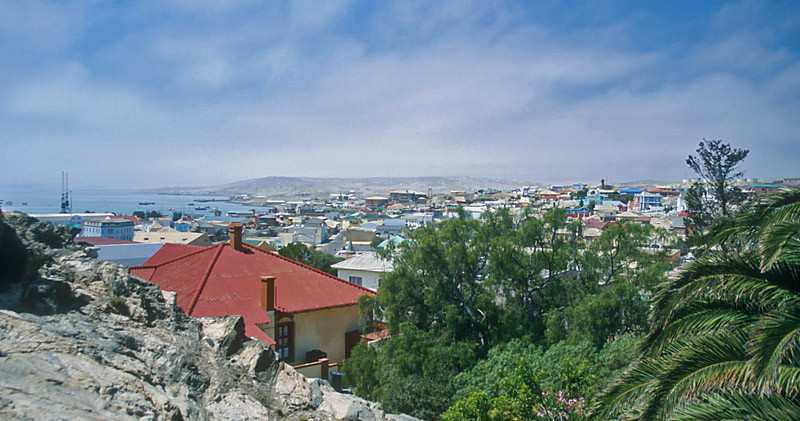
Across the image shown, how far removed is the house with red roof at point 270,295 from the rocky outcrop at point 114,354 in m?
7.55

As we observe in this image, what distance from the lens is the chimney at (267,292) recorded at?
47.4ft

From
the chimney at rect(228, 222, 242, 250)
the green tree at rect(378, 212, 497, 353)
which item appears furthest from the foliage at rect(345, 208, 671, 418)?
the chimney at rect(228, 222, 242, 250)

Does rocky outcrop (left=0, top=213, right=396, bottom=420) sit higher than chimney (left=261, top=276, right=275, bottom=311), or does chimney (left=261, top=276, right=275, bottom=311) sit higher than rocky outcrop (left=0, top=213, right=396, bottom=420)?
rocky outcrop (left=0, top=213, right=396, bottom=420)

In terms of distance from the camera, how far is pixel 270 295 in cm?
1461

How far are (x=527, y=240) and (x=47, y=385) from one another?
43.3 ft

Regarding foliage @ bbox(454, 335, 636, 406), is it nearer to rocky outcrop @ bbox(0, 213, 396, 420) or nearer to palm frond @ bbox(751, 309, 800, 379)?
palm frond @ bbox(751, 309, 800, 379)

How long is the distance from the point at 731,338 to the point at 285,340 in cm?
1270

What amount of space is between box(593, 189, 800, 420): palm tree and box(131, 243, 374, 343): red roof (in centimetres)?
961

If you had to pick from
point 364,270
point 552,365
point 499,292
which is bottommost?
point 364,270

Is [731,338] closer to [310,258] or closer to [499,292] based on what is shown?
[499,292]

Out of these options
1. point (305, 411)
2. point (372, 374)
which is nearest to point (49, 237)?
point (305, 411)

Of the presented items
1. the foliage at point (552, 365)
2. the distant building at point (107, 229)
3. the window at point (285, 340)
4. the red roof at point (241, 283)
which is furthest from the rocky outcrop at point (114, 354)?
the distant building at point (107, 229)

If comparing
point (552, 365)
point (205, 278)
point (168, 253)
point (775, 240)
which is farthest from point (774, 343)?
point (168, 253)

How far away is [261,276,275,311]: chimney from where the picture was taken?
1446cm
